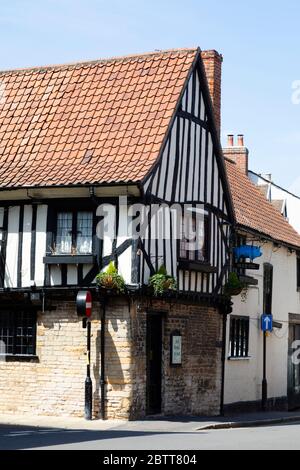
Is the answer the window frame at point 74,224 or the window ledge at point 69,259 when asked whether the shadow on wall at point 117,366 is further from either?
the window frame at point 74,224

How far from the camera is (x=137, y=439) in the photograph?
15.9 meters

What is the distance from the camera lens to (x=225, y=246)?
2559cm

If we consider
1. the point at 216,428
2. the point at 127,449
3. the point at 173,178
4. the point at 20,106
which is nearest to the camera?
the point at 127,449

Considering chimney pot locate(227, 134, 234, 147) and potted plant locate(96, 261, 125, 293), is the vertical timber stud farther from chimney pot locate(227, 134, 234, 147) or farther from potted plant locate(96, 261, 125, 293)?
chimney pot locate(227, 134, 234, 147)

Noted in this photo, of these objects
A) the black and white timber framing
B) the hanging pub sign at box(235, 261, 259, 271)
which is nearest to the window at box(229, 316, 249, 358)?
the hanging pub sign at box(235, 261, 259, 271)

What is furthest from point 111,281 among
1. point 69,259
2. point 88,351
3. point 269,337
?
point 269,337

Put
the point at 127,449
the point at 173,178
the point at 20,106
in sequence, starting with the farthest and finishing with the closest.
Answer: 1. the point at 20,106
2. the point at 173,178
3. the point at 127,449

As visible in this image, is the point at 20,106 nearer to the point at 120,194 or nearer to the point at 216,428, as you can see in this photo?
the point at 120,194

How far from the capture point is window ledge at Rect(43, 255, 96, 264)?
20922 millimetres

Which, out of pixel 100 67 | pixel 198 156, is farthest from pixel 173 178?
pixel 100 67

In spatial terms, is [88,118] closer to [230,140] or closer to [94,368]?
[94,368]

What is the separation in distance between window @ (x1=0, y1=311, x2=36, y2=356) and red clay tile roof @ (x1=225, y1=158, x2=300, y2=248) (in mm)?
7398

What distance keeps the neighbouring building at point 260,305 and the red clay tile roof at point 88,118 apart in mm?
5409

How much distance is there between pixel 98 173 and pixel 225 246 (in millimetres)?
5672
